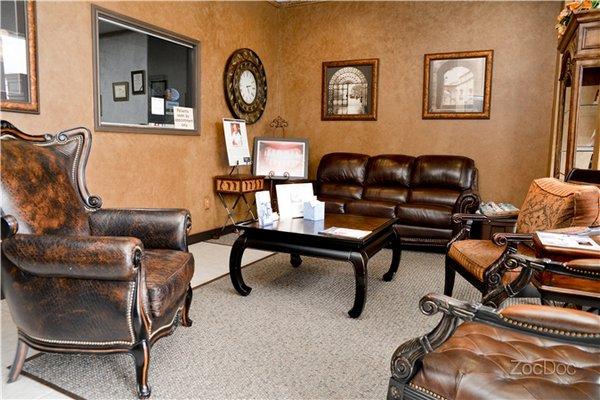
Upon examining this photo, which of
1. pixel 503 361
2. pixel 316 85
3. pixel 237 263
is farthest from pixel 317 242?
pixel 316 85

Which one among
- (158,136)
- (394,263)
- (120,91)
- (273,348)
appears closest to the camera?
(273,348)

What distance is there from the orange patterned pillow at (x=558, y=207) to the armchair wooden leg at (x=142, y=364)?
7.18 ft

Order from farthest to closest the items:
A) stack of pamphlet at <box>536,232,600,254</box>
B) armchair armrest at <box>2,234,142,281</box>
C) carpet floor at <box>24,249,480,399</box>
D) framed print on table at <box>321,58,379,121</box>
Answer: framed print on table at <box>321,58,379,121</box>, carpet floor at <box>24,249,480,399</box>, stack of pamphlet at <box>536,232,600,254</box>, armchair armrest at <box>2,234,142,281</box>

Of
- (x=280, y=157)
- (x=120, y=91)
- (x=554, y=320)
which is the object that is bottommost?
(x=554, y=320)

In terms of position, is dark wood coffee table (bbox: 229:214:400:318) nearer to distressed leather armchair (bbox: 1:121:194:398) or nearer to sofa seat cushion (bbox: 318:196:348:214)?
distressed leather armchair (bbox: 1:121:194:398)

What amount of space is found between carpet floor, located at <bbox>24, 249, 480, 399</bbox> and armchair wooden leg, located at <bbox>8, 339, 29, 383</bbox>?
77mm

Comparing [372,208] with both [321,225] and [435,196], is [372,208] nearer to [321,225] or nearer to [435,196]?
[435,196]

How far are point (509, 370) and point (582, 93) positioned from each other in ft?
9.54

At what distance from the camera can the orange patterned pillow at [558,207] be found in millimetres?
2145

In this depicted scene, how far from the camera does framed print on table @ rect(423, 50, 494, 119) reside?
4.91 m

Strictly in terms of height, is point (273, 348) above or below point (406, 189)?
below

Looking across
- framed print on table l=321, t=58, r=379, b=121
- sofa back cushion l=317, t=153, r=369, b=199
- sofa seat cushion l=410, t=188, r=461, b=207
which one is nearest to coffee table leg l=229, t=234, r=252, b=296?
sofa back cushion l=317, t=153, r=369, b=199

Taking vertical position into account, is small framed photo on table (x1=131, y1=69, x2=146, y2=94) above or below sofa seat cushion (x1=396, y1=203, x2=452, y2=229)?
above

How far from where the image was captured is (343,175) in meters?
5.11
